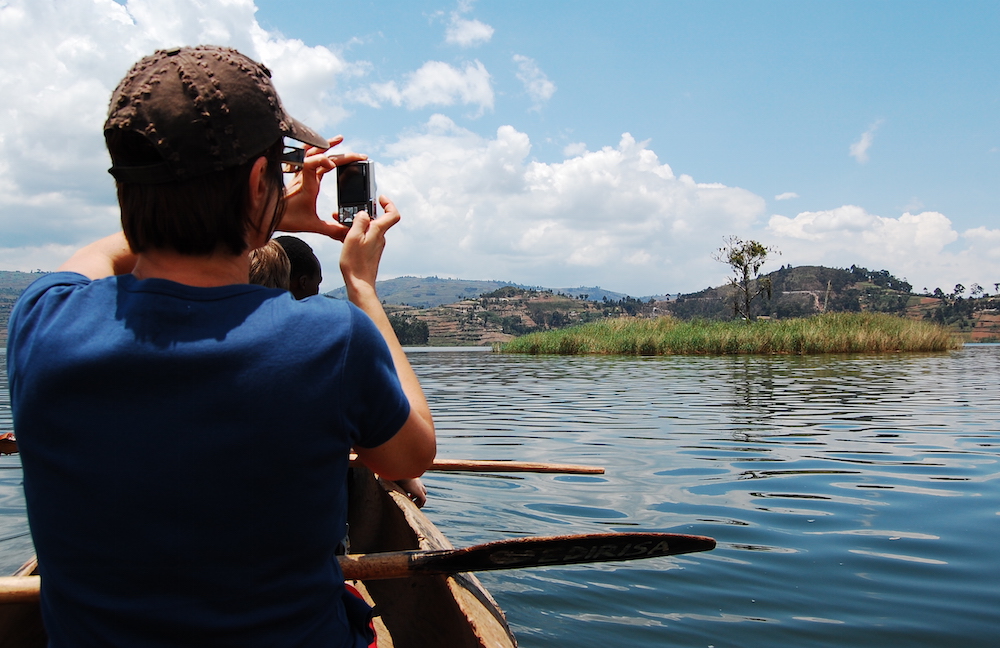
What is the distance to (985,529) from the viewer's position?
436 centimetres

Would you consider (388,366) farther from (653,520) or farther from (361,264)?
(653,520)

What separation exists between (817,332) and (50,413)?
26915 millimetres

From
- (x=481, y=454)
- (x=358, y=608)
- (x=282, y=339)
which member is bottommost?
(x=481, y=454)

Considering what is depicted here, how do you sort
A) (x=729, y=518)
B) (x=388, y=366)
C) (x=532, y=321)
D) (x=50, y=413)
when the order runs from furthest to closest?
(x=532, y=321) → (x=729, y=518) → (x=388, y=366) → (x=50, y=413)

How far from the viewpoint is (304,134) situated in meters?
1.41

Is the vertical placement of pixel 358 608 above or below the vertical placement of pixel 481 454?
above

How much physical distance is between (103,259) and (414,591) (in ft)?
5.73

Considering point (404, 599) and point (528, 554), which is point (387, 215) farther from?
point (404, 599)

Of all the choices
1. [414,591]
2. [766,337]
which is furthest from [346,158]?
[766,337]

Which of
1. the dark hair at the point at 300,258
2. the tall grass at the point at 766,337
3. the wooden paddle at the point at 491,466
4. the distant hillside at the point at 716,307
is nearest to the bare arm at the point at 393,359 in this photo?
the dark hair at the point at 300,258

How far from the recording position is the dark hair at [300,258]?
3543 mm

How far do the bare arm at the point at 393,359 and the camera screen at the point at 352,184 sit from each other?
0.22ft

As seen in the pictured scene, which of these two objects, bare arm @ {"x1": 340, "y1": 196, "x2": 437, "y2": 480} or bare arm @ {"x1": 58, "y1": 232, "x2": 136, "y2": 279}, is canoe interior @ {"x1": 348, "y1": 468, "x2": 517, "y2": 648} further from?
bare arm @ {"x1": 58, "y1": 232, "x2": 136, "y2": 279}

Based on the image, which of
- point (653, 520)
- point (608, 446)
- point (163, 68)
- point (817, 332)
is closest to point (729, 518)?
point (653, 520)
